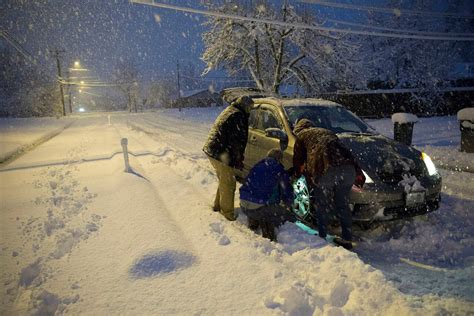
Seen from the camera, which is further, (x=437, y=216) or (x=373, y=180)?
(x=437, y=216)

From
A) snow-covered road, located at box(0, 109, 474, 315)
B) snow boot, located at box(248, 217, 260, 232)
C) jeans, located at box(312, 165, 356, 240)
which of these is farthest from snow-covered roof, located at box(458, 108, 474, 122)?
snow boot, located at box(248, 217, 260, 232)

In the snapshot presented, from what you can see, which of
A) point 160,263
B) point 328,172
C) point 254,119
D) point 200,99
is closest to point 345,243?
point 328,172

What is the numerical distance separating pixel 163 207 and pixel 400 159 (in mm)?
3823

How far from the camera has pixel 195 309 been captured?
8.95 ft

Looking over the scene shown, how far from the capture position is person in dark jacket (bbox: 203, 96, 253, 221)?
4.66 m

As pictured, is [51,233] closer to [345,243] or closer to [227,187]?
[227,187]

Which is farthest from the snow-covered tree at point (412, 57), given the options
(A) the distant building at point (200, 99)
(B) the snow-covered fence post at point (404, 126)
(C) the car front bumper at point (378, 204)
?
(A) the distant building at point (200, 99)

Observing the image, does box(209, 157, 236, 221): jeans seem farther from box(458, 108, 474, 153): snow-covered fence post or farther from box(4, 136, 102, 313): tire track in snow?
box(458, 108, 474, 153): snow-covered fence post

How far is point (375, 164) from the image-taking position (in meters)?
4.26

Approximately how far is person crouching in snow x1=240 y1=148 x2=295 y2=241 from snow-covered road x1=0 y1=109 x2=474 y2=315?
0.76ft

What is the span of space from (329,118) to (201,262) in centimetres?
360

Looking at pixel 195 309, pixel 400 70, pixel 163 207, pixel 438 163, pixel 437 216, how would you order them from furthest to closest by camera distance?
pixel 400 70 → pixel 438 163 → pixel 163 207 → pixel 437 216 → pixel 195 309

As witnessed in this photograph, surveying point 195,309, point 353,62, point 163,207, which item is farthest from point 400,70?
point 195,309

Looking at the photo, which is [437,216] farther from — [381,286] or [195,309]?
[195,309]
